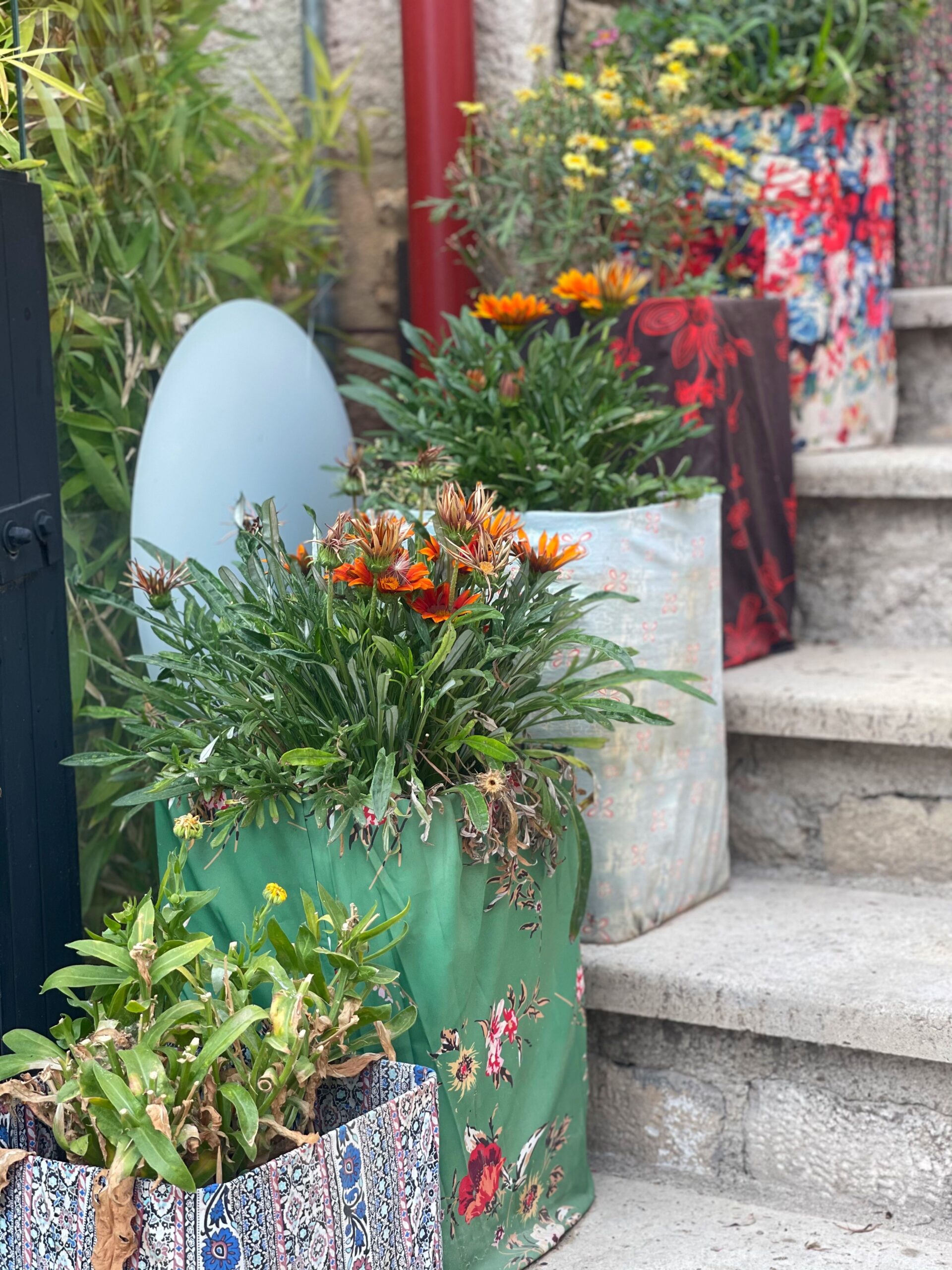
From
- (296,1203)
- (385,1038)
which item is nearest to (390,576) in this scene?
(385,1038)

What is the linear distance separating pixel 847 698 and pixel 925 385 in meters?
0.89

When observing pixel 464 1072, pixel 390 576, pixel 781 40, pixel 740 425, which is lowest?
pixel 464 1072

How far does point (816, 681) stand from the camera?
6.35 ft

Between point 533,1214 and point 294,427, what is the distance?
99cm

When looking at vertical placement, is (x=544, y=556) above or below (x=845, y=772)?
above

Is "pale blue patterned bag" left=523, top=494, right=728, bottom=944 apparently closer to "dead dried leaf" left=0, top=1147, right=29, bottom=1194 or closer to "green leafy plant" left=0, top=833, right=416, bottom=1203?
"green leafy plant" left=0, top=833, right=416, bottom=1203

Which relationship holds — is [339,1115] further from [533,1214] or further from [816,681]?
[816,681]

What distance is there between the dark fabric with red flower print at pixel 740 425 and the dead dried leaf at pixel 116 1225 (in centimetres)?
111

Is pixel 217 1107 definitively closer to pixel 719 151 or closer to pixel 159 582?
pixel 159 582

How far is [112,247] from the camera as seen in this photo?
1735 millimetres

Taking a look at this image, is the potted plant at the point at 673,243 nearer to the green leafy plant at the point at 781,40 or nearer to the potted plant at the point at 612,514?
the green leafy plant at the point at 781,40

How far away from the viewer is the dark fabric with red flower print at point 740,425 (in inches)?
74.8

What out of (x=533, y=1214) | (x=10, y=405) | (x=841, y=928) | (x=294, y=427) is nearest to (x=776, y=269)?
(x=294, y=427)

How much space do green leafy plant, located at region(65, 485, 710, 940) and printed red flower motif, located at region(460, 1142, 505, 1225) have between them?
0.25 m
